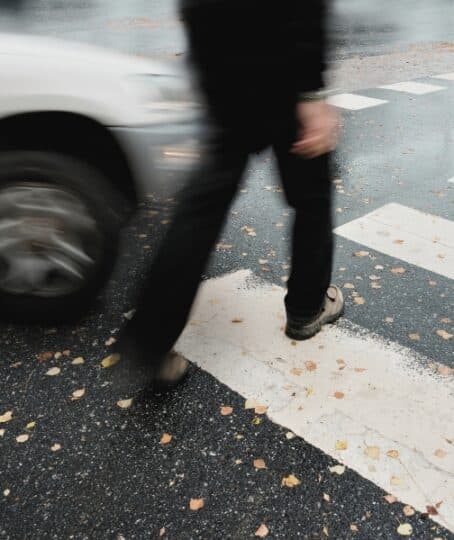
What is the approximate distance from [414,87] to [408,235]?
5.22 meters

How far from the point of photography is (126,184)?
124 inches

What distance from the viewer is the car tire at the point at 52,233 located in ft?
9.82

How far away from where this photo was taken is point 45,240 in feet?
10.0

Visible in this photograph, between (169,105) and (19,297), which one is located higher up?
(169,105)

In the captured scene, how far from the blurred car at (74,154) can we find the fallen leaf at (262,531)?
5.33 feet

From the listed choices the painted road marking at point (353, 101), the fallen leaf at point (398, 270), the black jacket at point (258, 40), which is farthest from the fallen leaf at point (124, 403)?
the painted road marking at point (353, 101)

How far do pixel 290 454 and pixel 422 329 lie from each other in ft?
4.07

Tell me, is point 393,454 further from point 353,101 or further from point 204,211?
point 353,101

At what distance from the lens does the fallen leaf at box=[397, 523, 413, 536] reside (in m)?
2.11

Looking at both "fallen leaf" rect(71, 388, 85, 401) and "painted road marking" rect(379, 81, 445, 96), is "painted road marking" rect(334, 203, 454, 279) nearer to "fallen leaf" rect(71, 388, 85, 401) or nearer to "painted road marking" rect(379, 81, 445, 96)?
"fallen leaf" rect(71, 388, 85, 401)

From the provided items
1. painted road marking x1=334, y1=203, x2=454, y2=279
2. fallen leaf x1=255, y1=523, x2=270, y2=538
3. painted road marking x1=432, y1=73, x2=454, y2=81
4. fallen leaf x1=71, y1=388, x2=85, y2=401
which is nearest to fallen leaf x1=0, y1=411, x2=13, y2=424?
fallen leaf x1=71, y1=388, x2=85, y2=401

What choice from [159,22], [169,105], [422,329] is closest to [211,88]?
[169,105]

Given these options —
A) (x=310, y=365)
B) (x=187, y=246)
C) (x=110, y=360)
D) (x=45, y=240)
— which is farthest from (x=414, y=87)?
(x=187, y=246)

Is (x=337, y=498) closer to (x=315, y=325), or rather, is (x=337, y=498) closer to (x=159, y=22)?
(x=315, y=325)
